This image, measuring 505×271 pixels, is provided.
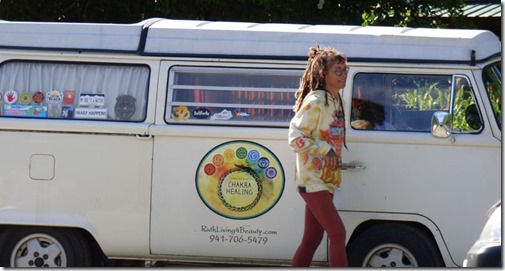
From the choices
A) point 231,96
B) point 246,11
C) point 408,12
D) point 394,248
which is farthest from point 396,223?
point 408,12

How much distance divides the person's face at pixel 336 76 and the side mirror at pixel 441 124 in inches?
29.4

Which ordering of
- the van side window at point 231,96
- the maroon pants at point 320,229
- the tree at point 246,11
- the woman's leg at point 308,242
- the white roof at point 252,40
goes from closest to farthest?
the maroon pants at point 320,229 → the woman's leg at point 308,242 → the white roof at point 252,40 → the van side window at point 231,96 → the tree at point 246,11

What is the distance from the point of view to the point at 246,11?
9742mm

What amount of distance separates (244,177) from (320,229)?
738mm

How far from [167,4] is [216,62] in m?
2.97

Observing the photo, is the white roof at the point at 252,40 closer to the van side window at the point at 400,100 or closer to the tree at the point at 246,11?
the van side window at the point at 400,100

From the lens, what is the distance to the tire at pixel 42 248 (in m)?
6.94

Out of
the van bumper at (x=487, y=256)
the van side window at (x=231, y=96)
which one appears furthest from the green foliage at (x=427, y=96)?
the van bumper at (x=487, y=256)

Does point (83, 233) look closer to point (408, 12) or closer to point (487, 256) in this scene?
point (487, 256)

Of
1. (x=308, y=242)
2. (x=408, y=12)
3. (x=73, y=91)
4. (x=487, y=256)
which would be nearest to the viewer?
(x=487, y=256)

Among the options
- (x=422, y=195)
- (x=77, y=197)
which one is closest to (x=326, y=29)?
(x=422, y=195)

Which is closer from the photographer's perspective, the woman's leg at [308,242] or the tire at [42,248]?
the woman's leg at [308,242]

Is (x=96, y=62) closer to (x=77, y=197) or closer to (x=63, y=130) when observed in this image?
(x=63, y=130)

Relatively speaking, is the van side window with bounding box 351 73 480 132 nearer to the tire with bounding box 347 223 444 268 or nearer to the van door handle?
the van door handle
